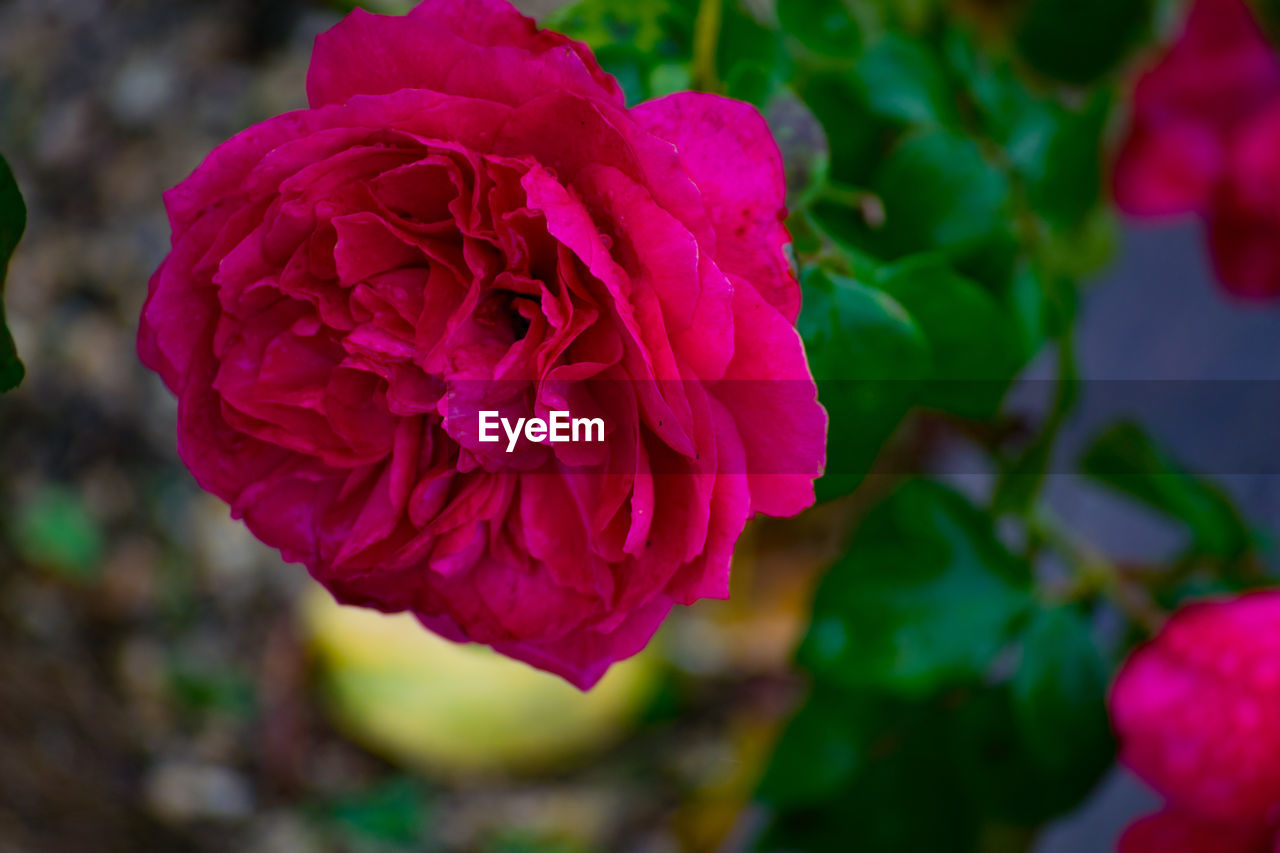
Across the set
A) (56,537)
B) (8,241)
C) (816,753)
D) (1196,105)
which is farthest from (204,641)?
(1196,105)

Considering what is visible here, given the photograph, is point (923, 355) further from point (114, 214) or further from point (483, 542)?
point (114, 214)

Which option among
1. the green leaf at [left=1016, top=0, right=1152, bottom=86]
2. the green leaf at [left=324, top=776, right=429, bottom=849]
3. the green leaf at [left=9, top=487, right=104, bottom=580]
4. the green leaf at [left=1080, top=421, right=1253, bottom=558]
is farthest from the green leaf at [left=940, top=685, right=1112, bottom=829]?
the green leaf at [left=9, top=487, right=104, bottom=580]

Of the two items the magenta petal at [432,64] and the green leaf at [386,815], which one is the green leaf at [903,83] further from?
the green leaf at [386,815]

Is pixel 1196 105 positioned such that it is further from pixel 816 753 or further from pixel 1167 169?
pixel 816 753

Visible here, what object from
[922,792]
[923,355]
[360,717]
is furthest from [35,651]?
[923,355]

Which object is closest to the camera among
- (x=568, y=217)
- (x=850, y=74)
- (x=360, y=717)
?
(x=568, y=217)

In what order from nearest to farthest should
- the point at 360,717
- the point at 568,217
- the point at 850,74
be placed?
the point at 568,217 < the point at 850,74 < the point at 360,717
